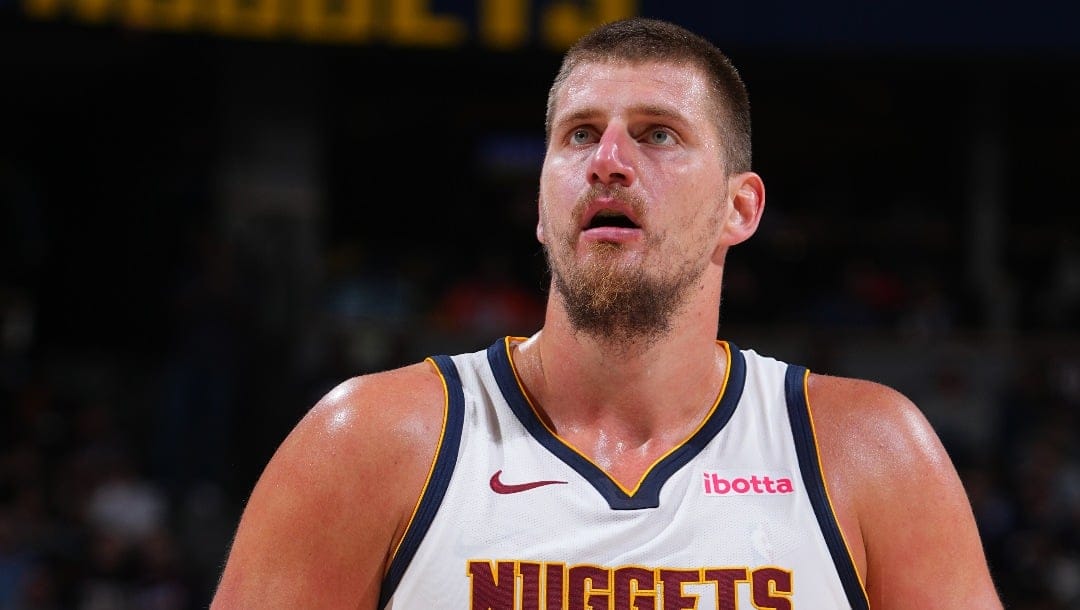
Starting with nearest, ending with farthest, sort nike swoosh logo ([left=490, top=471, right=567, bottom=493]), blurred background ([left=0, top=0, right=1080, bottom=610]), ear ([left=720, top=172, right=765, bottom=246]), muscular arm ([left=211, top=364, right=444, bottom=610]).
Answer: muscular arm ([left=211, top=364, right=444, bottom=610]) → nike swoosh logo ([left=490, top=471, right=567, bottom=493]) → ear ([left=720, top=172, right=765, bottom=246]) → blurred background ([left=0, top=0, right=1080, bottom=610])

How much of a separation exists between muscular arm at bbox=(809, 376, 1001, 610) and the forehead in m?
0.65

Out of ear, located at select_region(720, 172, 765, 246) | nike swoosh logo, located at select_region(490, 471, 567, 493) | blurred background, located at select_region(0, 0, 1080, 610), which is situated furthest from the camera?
blurred background, located at select_region(0, 0, 1080, 610)

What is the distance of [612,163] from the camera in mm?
2428

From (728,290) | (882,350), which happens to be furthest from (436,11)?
(882,350)

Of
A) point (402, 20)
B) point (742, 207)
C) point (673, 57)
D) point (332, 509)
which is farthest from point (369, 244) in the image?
point (332, 509)

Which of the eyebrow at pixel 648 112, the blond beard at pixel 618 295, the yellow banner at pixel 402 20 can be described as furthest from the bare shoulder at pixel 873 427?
the yellow banner at pixel 402 20

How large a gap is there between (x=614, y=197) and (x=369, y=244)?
390 inches

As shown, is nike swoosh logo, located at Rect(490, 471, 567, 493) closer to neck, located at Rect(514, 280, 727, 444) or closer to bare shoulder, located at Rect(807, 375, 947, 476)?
neck, located at Rect(514, 280, 727, 444)

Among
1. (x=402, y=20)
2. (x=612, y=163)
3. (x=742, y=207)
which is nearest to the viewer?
(x=612, y=163)

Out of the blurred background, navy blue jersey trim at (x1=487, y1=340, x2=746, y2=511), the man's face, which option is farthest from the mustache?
the blurred background

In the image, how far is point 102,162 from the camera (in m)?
11.4

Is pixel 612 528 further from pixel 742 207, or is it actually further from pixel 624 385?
pixel 742 207

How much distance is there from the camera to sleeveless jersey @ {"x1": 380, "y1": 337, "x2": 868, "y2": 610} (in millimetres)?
2299

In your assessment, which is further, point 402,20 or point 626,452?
point 402,20
